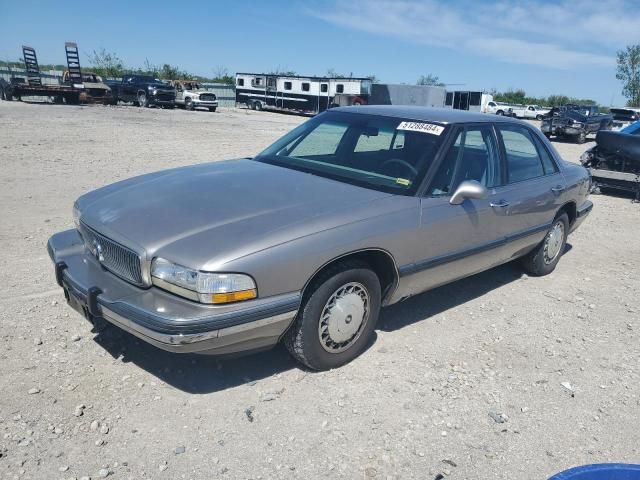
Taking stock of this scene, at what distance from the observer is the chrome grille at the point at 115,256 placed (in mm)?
2965

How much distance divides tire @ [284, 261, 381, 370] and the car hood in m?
0.36

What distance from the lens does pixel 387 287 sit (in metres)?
3.66

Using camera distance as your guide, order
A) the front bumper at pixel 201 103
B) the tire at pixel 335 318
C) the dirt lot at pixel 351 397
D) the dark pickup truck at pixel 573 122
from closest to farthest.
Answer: the dirt lot at pixel 351 397, the tire at pixel 335 318, the dark pickup truck at pixel 573 122, the front bumper at pixel 201 103

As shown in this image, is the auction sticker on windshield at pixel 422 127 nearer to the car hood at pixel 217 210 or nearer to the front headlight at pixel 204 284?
the car hood at pixel 217 210

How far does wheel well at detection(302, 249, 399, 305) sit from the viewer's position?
328cm

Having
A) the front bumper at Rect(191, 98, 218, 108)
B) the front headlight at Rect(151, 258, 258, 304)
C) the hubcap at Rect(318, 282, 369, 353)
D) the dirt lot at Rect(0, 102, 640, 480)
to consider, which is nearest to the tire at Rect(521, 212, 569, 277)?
the dirt lot at Rect(0, 102, 640, 480)

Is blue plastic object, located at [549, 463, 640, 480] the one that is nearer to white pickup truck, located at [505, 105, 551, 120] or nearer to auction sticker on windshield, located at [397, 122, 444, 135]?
auction sticker on windshield, located at [397, 122, 444, 135]

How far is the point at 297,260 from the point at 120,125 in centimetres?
1723

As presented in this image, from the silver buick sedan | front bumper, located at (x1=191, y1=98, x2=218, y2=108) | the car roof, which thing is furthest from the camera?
front bumper, located at (x1=191, y1=98, x2=218, y2=108)

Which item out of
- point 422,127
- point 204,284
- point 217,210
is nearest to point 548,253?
point 422,127

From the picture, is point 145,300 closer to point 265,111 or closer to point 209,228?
point 209,228

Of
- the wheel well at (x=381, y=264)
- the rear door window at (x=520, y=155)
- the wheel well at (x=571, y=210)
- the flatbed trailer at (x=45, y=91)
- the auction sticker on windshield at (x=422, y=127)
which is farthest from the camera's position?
the flatbed trailer at (x=45, y=91)

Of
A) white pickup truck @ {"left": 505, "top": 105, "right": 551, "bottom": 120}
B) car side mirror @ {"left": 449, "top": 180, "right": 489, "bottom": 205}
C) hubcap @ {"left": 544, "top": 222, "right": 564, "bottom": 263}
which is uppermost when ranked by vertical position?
car side mirror @ {"left": 449, "top": 180, "right": 489, "bottom": 205}

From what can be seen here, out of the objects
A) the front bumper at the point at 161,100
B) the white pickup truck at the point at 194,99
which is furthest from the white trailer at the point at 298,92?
the front bumper at the point at 161,100
